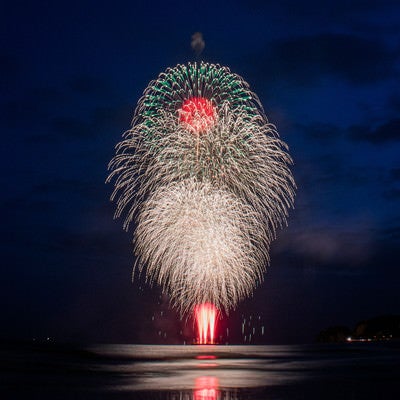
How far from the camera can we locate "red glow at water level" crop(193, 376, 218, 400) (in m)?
26.0

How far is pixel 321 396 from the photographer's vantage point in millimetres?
27047

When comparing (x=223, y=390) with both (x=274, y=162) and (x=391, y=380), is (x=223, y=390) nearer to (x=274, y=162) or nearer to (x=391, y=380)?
(x=391, y=380)

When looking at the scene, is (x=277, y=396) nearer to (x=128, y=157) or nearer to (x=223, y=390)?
(x=223, y=390)

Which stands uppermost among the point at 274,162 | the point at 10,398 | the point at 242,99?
the point at 242,99

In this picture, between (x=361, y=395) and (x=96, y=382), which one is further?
(x=96, y=382)

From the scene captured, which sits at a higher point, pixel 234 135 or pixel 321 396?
pixel 234 135

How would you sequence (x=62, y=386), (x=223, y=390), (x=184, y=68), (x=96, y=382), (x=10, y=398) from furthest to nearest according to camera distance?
1. (x=184, y=68)
2. (x=96, y=382)
3. (x=62, y=386)
4. (x=223, y=390)
5. (x=10, y=398)

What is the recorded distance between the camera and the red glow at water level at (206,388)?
2603 cm

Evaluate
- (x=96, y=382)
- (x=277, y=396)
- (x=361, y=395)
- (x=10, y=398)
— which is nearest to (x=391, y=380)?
(x=361, y=395)

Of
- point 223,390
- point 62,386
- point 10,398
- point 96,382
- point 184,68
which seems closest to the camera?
point 10,398

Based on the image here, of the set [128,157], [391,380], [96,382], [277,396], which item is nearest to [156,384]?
[96,382]

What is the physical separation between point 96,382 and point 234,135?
75.7 feet

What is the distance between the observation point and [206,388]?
29562mm

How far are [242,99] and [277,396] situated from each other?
2775cm
